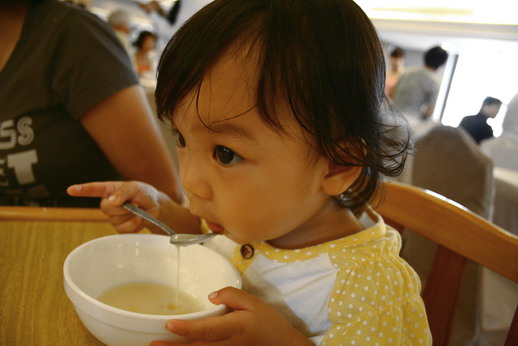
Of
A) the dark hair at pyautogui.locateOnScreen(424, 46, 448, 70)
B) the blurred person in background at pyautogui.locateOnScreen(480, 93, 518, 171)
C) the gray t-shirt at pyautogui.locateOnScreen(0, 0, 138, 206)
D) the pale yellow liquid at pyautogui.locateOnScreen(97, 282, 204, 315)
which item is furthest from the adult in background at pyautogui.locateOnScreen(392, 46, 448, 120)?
the pale yellow liquid at pyautogui.locateOnScreen(97, 282, 204, 315)

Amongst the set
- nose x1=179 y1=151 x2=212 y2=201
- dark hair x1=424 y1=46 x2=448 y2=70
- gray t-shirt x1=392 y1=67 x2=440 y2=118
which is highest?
nose x1=179 y1=151 x2=212 y2=201

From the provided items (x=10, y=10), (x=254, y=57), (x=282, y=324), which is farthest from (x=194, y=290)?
(x=10, y=10)

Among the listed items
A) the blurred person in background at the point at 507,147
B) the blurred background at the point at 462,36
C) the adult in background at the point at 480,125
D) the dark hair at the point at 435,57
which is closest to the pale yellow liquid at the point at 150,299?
the blurred background at the point at 462,36

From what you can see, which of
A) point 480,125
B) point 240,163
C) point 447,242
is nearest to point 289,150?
point 240,163

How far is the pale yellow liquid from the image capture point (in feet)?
1.90

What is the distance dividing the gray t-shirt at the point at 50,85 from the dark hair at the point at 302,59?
1.47ft

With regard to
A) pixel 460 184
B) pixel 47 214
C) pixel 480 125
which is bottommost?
pixel 480 125

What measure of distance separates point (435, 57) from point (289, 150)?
426 cm

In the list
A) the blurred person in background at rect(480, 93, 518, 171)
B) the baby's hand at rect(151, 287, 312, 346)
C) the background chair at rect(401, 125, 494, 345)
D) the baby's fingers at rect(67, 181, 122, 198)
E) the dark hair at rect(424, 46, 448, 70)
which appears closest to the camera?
the baby's hand at rect(151, 287, 312, 346)

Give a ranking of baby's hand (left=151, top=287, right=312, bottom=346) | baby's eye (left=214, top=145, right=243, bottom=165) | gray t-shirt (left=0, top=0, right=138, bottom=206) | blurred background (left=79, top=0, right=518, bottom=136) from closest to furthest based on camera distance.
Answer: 1. baby's hand (left=151, top=287, right=312, bottom=346)
2. baby's eye (left=214, top=145, right=243, bottom=165)
3. gray t-shirt (left=0, top=0, right=138, bottom=206)
4. blurred background (left=79, top=0, right=518, bottom=136)

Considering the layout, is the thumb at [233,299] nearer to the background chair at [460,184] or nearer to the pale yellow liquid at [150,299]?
the pale yellow liquid at [150,299]

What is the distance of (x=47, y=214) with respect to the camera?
0.79 metres

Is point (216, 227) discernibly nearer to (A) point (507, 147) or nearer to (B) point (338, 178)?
(B) point (338, 178)

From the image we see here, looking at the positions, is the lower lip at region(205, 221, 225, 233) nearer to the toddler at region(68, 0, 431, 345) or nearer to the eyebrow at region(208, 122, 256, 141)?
the toddler at region(68, 0, 431, 345)
